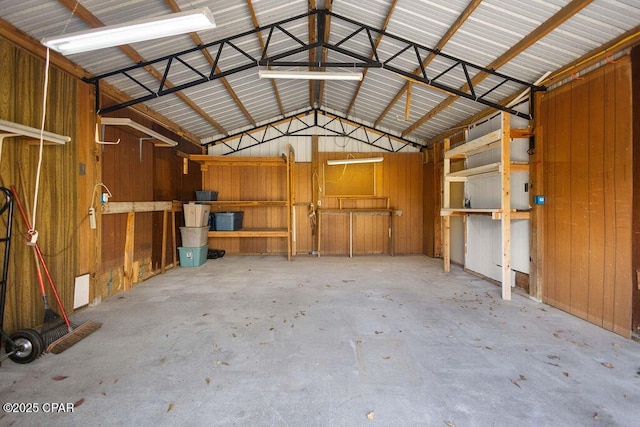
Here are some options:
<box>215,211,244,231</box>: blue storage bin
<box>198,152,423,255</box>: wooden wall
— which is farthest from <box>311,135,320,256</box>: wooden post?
<box>215,211,244,231</box>: blue storage bin

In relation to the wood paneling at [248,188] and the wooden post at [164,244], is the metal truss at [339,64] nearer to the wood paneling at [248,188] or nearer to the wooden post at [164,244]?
the wooden post at [164,244]

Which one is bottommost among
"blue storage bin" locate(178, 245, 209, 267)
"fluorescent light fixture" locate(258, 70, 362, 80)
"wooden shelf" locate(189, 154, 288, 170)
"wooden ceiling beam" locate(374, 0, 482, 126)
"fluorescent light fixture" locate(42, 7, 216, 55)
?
"blue storage bin" locate(178, 245, 209, 267)

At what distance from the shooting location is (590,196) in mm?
3229

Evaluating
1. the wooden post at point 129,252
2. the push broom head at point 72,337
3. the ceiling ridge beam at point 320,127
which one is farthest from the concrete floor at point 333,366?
the ceiling ridge beam at point 320,127

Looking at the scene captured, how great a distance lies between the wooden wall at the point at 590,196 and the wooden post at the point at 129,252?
5.92m

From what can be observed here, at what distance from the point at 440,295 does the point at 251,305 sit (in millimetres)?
2623

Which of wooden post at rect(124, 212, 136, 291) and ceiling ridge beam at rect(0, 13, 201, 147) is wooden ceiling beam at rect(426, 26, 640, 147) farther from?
wooden post at rect(124, 212, 136, 291)

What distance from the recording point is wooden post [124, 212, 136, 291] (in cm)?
455

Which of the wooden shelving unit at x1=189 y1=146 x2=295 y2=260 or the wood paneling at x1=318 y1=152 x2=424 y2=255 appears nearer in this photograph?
the wooden shelving unit at x1=189 y1=146 x2=295 y2=260

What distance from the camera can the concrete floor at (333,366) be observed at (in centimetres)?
178

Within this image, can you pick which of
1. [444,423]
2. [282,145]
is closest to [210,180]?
[282,145]

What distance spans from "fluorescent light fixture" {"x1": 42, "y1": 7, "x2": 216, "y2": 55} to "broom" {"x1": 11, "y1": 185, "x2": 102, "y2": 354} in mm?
1304

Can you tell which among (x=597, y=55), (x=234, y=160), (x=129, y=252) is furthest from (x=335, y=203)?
(x=597, y=55)

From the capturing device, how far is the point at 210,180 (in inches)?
318
